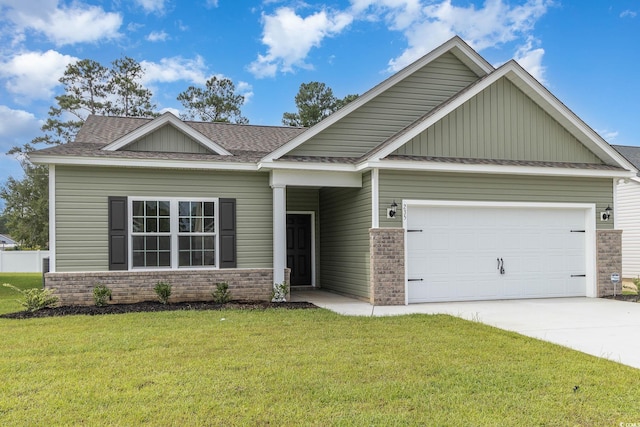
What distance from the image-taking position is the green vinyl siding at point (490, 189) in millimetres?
10820

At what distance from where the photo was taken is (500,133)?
38.4 ft

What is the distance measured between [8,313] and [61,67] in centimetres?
2682

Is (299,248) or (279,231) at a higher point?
(279,231)

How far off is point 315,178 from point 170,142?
10.9 ft

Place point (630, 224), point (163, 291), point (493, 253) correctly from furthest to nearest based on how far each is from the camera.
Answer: point (630, 224)
point (493, 253)
point (163, 291)

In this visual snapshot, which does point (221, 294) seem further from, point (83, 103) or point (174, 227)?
point (83, 103)

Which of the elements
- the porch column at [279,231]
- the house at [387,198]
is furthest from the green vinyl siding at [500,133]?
the porch column at [279,231]

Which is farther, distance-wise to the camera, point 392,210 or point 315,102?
point 315,102

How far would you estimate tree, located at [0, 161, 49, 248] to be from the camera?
33500mm

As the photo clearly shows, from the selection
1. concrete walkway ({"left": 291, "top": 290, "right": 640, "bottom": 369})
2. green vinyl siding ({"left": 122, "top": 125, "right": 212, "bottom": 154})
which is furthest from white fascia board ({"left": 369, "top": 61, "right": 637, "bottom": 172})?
green vinyl siding ({"left": 122, "top": 125, "right": 212, "bottom": 154})

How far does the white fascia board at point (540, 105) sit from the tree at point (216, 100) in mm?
23739

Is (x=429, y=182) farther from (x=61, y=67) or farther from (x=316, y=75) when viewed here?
(x=61, y=67)

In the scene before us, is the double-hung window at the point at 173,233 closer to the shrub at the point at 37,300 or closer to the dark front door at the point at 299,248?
the shrub at the point at 37,300

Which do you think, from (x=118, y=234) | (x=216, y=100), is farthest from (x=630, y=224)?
(x=216, y=100)
